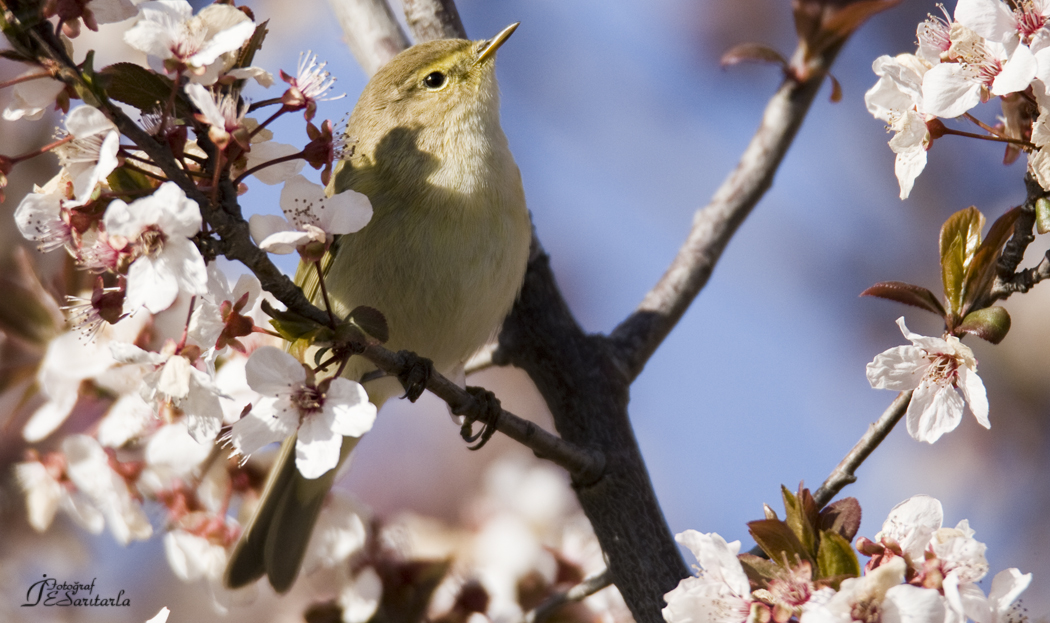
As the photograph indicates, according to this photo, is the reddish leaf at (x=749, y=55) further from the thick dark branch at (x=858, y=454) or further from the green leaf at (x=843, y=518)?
the green leaf at (x=843, y=518)

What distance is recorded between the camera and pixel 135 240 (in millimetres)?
1276

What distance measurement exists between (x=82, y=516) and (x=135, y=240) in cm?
150

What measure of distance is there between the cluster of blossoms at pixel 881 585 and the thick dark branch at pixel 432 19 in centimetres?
214

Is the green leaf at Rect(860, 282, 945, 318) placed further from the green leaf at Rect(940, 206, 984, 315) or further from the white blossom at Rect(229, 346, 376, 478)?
the white blossom at Rect(229, 346, 376, 478)

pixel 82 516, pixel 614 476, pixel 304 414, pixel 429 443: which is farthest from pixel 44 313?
pixel 429 443

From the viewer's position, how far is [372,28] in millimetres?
3113

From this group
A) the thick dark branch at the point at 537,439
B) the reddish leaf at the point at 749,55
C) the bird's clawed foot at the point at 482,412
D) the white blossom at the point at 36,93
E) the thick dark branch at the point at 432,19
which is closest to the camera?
the white blossom at the point at 36,93

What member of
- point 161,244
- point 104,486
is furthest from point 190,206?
point 104,486

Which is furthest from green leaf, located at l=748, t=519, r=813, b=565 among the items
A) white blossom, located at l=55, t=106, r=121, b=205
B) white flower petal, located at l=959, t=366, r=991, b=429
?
white blossom, located at l=55, t=106, r=121, b=205

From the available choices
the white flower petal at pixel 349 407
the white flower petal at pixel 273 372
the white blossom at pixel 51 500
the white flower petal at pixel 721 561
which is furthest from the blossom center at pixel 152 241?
the white blossom at pixel 51 500

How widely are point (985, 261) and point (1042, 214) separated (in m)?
0.12

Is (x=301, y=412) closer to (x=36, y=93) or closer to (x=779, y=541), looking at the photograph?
(x=36, y=93)

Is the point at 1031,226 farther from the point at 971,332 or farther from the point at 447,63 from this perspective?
the point at 447,63

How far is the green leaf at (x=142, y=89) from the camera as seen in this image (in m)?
1.35
